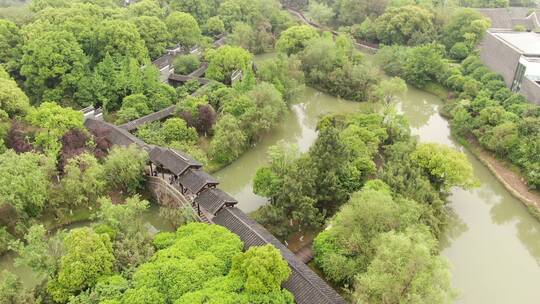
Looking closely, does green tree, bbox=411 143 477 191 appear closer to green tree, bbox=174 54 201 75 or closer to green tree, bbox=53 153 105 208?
green tree, bbox=53 153 105 208

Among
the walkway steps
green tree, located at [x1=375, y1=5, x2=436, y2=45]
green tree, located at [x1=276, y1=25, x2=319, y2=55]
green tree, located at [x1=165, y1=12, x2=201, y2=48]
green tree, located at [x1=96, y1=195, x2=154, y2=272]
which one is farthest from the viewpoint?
green tree, located at [x1=375, y1=5, x2=436, y2=45]

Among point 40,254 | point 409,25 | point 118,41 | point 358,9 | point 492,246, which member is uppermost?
point 118,41

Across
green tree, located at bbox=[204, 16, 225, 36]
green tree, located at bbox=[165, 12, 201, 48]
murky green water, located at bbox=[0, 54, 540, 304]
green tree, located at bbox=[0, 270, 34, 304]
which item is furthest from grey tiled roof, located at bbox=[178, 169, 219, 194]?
green tree, located at bbox=[204, 16, 225, 36]

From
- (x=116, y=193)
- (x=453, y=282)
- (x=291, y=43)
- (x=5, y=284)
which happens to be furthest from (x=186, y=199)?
(x=291, y=43)

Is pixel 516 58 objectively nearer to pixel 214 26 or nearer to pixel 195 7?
pixel 214 26

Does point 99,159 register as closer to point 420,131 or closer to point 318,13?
point 420,131

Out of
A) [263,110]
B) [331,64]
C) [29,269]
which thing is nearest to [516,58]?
[331,64]
